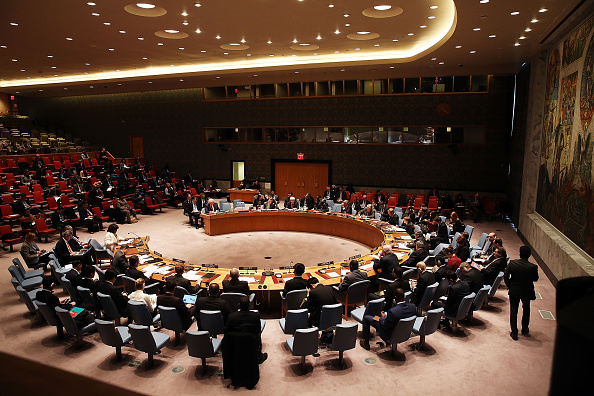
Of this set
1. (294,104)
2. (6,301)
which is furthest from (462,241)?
(294,104)

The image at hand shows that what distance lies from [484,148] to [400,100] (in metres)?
4.44

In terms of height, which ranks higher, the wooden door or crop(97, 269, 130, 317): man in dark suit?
the wooden door

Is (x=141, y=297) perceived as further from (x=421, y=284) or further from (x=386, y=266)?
(x=421, y=284)

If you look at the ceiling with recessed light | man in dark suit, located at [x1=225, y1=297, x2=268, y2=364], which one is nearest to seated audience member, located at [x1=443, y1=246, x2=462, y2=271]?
man in dark suit, located at [x1=225, y1=297, x2=268, y2=364]

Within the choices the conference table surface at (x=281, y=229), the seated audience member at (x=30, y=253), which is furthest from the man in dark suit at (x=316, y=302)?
the seated audience member at (x=30, y=253)

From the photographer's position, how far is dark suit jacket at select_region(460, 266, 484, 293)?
7.30m

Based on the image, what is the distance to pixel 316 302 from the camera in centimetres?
646

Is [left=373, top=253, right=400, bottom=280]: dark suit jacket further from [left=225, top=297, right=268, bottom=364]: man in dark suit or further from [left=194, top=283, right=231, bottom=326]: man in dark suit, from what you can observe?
[left=225, top=297, right=268, bottom=364]: man in dark suit

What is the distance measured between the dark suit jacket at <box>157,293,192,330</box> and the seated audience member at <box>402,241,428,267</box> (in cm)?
492

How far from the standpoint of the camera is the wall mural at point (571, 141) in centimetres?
773

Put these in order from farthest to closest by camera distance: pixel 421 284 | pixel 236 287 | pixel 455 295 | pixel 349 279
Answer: pixel 349 279 → pixel 421 284 → pixel 236 287 → pixel 455 295

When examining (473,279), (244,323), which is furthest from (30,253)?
(473,279)

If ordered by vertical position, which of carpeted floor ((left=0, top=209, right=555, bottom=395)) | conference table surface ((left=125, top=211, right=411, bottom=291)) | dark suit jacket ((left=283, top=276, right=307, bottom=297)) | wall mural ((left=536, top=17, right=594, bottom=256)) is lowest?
carpeted floor ((left=0, top=209, right=555, bottom=395))

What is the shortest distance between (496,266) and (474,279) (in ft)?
2.33
